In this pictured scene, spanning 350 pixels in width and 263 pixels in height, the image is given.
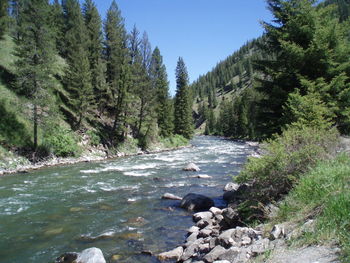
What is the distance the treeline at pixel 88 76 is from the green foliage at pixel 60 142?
0.19 m

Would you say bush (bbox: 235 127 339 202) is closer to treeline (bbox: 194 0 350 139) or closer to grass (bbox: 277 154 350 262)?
grass (bbox: 277 154 350 262)

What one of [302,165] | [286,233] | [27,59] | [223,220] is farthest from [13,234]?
[27,59]

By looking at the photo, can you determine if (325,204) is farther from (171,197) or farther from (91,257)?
(171,197)

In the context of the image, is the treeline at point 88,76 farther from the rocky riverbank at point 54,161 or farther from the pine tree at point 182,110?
the pine tree at point 182,110

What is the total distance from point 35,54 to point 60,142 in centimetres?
849

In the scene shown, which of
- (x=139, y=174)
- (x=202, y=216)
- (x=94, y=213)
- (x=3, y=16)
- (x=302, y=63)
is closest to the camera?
(x=202, y=216)

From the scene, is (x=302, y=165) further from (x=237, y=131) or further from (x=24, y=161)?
(x=237, y=131)

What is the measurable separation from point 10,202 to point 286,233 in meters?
13.1

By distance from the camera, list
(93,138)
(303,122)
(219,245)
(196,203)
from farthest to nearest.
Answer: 1. (93,138)
2. (196,203)
3. (303,122)
4. (219,245)

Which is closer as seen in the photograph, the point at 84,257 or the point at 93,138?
the point at 84,257

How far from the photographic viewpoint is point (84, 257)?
7109 mm

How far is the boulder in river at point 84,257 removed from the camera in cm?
700

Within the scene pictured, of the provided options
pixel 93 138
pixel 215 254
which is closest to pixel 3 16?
pixel 93 138

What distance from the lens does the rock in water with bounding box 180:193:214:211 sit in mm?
12344
